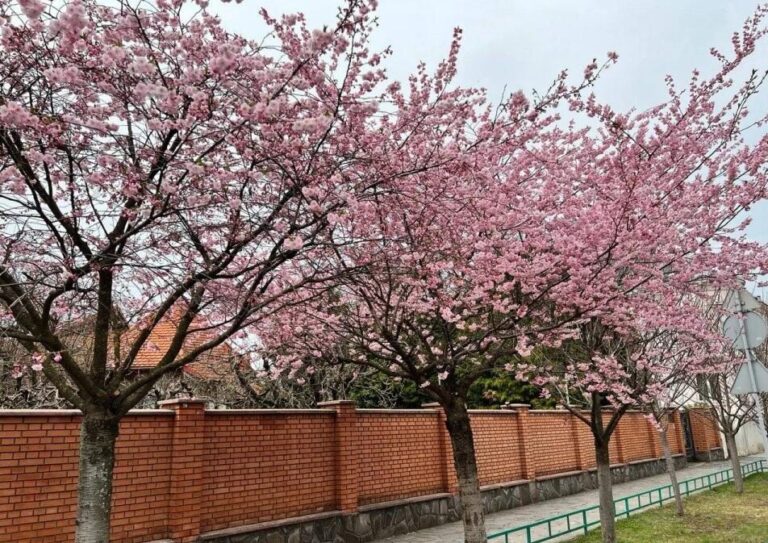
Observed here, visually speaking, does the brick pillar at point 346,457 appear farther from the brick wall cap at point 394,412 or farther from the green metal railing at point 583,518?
the green metal railing at point 583,518

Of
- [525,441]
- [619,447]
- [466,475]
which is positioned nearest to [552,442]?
[525,441]

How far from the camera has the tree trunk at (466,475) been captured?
6.59 metres

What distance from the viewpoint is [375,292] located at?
606 cm

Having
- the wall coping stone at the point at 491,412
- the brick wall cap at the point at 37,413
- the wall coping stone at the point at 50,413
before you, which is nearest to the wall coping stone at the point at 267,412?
the wall coping stone at the point at 50,413

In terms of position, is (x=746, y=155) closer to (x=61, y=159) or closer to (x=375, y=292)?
(x=375, y=292)

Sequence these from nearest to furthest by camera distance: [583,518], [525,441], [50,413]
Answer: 1. [50,413]
2. [583,518]
3. [525,441]

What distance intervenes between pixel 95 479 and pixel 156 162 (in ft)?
7.64

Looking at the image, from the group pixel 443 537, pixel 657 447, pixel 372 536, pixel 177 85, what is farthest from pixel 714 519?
pixel 177 85

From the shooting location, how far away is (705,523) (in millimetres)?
10547

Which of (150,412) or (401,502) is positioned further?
(401,502)

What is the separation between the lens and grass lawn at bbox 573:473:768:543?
9.12m

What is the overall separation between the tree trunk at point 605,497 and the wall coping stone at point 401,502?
11.0 ft

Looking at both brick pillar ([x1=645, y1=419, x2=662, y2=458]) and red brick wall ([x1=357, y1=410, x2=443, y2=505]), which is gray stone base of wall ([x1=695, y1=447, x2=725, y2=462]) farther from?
red brick wall ([x1=357, y1=410, x2=443, y2=505])

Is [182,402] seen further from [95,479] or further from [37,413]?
[95,479]
